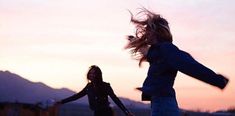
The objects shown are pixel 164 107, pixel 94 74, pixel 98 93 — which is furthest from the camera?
pixel 98 93

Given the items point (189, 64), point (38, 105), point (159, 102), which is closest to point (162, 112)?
point (159, 102)

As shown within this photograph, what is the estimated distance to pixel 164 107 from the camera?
7.09 m

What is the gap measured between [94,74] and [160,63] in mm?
6573

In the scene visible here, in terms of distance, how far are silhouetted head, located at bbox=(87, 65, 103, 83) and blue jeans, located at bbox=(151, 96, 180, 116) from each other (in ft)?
21.4

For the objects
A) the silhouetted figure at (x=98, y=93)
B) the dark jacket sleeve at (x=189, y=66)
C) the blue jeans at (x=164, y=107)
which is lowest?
the blue jeans at (x=164, y=107)

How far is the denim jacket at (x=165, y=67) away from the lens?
268 inches

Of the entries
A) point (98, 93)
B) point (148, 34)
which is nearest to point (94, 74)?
point (98, 93)

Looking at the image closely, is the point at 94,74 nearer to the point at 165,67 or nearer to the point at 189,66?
the point at 165,67

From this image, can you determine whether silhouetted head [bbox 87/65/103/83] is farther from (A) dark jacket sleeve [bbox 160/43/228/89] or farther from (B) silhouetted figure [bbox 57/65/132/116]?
(A) dark jacket sleeve [bbox 160/43/228/89]

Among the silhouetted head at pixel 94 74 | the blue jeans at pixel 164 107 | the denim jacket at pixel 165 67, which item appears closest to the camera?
the denim jacket at pixel 165 67

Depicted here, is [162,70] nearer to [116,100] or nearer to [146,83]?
[146,83]

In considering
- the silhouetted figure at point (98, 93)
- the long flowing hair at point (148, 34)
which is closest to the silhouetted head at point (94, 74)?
the silhouetted figure at point (98, 93)

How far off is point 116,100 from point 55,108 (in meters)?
1.34

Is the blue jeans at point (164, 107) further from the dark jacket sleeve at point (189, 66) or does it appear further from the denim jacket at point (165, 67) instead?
the dark jacket sleeve at point (189, 66)
